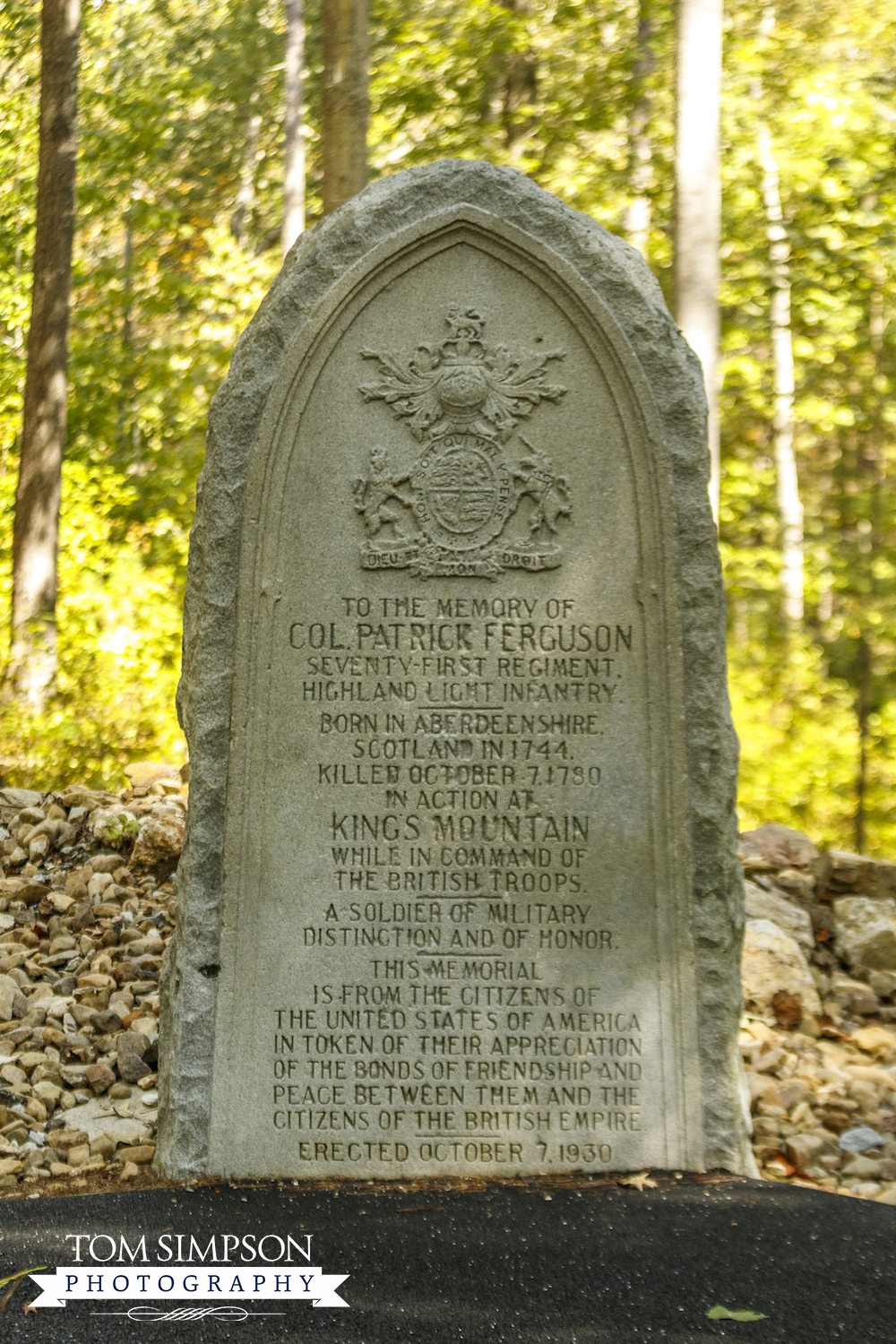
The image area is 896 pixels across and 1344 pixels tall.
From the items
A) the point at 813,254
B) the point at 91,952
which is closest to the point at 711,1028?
the point at 91,952

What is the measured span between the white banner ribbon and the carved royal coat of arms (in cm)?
203

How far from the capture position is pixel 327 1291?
2881 mm

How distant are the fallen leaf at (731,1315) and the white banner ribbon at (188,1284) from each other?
85 centimetres

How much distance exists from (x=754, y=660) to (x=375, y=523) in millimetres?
10688

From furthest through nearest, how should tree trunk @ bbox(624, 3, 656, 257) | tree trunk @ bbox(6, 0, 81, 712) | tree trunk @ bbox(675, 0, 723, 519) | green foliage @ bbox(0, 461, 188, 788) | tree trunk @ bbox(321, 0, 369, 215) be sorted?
tree trunk @ bbox(624, 3, 656, 257)
tree trunk @ bbox(6, 0, 81, 712)
green foliage @ bbox(0, 461, 188, 788)
tree trunk @ bbox(321, 0, 369, 215)
tree trunk @ bbox(675, 0, 723, 519)

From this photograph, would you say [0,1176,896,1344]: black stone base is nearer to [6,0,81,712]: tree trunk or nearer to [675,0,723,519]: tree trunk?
[675,0,723,519]: tree trunk

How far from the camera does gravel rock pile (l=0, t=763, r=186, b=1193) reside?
13.5 feet

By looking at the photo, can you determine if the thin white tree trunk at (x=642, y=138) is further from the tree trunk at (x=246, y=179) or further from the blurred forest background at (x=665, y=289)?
the tree trunk at (x=246, y=179)

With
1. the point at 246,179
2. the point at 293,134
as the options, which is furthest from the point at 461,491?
the point at 246,179

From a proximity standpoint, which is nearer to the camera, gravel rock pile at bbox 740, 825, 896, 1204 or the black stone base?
the black stone base

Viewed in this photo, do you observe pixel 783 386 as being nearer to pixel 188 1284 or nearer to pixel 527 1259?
pixel 527 1259

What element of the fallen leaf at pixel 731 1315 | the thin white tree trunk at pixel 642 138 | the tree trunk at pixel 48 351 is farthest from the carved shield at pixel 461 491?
the thin white tree trunk at pixel 642 138

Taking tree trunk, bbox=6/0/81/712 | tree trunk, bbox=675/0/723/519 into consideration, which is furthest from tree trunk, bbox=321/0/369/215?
tree trunk, bbox=6/0/81/712

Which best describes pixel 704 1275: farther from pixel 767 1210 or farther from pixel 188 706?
pixel 188 706
